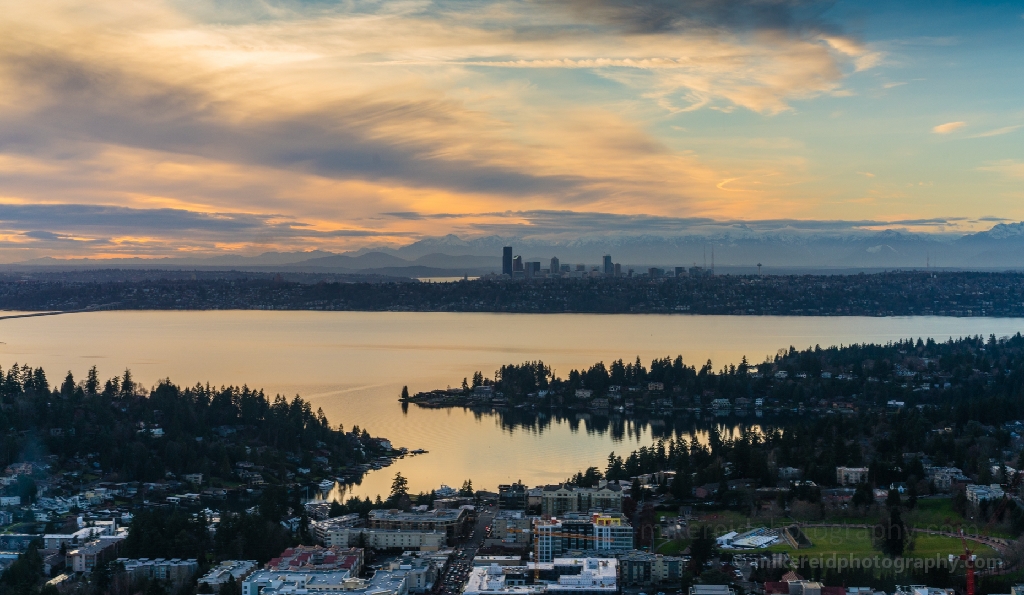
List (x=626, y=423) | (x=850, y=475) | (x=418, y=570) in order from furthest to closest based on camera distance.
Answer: (x=626, y=423), (x=850, y=475), (x=418, y=570)

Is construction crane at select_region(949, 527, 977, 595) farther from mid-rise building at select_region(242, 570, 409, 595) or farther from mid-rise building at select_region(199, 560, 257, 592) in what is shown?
mid-rise building at select_region(199, 560, 257, 592)

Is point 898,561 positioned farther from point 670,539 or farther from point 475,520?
point 475,520

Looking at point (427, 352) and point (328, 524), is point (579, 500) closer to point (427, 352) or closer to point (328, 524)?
point (328, 524)

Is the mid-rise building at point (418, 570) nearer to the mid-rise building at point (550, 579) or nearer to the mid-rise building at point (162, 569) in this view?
the mid-rise building at point (550, 579)

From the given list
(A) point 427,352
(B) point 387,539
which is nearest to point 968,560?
(B) point 387,539

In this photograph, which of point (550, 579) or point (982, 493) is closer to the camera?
point (550, 579)

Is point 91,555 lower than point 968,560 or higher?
lower

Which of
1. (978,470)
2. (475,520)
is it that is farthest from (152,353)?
(978,470)
